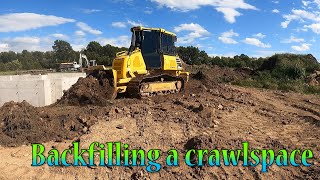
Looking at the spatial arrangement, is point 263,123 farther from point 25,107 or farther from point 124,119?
point 25,107

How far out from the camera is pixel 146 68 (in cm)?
1328

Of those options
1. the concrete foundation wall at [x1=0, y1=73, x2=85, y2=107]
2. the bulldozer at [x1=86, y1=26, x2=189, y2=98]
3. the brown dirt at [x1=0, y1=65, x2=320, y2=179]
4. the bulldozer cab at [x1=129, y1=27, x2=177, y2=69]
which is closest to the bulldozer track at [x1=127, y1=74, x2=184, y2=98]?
the bulldozer at [x1=86, y1=26, x2=189, y2=98]

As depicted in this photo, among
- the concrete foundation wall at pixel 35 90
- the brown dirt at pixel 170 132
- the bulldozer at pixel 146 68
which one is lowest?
the brown dirt at pixel 170 132

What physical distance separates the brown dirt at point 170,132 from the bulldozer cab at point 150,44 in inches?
80.4

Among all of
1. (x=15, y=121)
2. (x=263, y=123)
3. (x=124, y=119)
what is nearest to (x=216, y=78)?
(x=263, y=123)

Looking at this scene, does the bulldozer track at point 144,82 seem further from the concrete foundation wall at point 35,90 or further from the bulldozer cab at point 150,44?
the concrete foundation wall at point 35,90

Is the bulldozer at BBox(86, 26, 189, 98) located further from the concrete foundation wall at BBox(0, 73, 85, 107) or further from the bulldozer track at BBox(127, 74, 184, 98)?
the concrete foundation wall at BBox(0, 73, 85, 107)

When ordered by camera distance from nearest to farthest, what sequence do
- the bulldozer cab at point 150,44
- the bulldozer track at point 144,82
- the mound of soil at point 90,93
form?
the mound of soil at point 90,93, the bulldozer track at point 144,82, the bulldozer cab at point 150,44

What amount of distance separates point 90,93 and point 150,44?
3.57 m

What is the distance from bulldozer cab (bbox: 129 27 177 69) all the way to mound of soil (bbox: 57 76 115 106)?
238cm

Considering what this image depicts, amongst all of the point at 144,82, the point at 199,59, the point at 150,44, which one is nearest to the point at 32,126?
the point at 144,82

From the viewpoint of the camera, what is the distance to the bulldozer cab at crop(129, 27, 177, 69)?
13023 millimetres

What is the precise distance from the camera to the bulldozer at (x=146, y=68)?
11.7m

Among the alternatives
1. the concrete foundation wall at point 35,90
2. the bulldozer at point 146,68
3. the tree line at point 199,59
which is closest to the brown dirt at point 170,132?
the bulldozer at point 146,68
